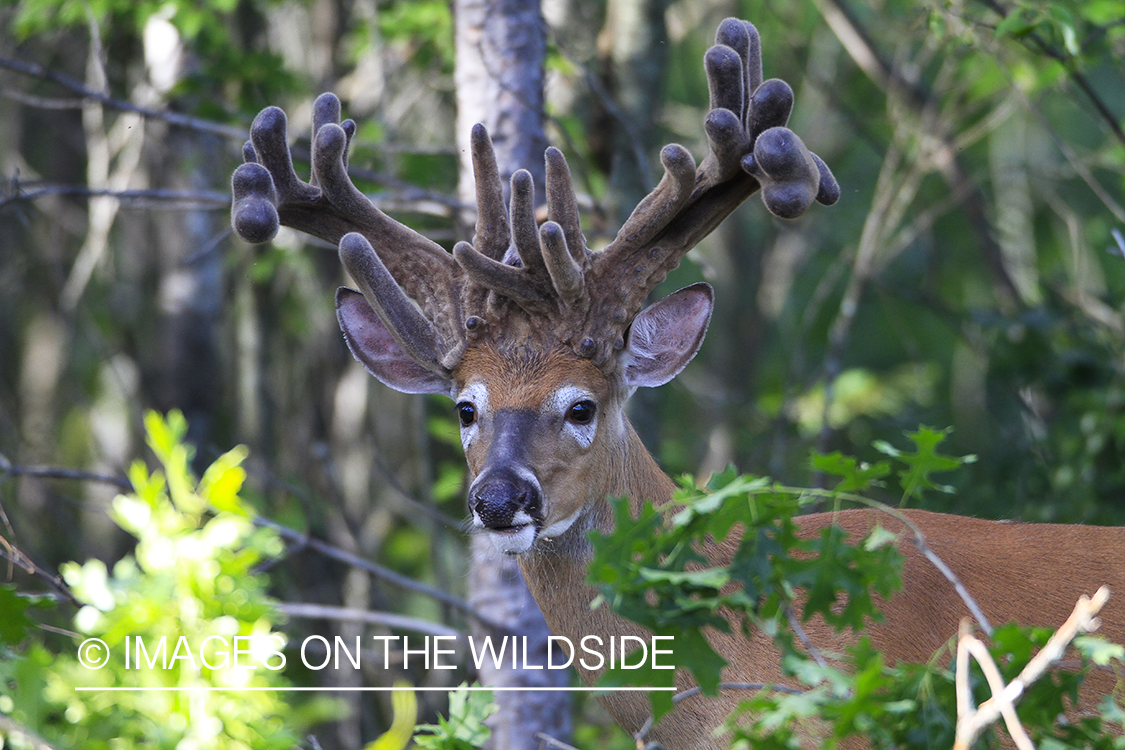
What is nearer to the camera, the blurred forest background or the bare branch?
the bare branch

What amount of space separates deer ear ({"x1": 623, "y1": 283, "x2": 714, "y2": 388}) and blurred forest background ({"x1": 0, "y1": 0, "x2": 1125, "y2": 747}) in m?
1.31

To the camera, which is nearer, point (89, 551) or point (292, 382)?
point (89, 551)

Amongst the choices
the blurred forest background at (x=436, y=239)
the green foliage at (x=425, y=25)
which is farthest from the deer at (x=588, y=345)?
the green foliage at (x=425, y=25)

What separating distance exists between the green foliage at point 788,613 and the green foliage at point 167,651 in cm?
119

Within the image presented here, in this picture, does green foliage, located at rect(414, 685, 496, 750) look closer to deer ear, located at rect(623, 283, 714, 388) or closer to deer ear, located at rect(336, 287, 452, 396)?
deer ear, located at rect(623, 283, 714, 388)

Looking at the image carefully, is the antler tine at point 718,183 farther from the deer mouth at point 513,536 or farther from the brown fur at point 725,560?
the deer mouth at point 513,536

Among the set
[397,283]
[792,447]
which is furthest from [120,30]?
[792,447]

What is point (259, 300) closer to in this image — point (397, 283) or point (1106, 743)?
point (397, 283)

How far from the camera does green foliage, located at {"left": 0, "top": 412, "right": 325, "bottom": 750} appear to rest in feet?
10.3

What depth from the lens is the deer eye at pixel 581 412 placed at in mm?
4215

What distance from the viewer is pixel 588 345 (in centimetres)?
429

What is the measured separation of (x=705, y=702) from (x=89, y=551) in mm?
8411

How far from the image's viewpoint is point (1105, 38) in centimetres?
625
